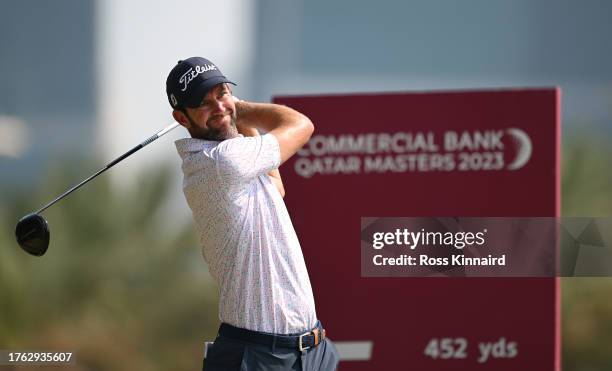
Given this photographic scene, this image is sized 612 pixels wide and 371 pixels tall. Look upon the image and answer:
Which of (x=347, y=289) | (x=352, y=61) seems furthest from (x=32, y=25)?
(x=347, y=289)

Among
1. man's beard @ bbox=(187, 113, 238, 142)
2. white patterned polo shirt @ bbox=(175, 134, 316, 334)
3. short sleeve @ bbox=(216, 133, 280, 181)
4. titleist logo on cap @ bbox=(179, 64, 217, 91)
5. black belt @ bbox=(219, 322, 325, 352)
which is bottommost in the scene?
black belt @ bbox=(219, 322, 325, 352)

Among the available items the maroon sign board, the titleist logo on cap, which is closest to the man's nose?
the titleist logo on cap

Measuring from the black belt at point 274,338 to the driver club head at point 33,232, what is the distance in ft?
2.78

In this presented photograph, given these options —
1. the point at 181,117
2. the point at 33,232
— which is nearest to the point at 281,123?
the point at 181,117

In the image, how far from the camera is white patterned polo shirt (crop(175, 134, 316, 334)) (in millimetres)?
3736

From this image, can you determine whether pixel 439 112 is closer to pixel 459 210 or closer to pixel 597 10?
pixel 459 210

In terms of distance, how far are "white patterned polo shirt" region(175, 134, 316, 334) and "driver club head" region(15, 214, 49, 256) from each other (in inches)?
28.5

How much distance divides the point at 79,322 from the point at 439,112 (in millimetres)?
3582

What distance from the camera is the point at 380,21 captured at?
14609 mm

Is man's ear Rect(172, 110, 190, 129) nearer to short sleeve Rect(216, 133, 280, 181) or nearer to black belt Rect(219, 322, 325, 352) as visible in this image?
short sleeve Rect(216, 133, 280, 181)

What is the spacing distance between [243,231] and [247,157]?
236mm

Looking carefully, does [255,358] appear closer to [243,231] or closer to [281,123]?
[243,231]

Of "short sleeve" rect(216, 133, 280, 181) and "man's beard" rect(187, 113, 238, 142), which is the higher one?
"man's beard" rect(187, 113, 238, 142)

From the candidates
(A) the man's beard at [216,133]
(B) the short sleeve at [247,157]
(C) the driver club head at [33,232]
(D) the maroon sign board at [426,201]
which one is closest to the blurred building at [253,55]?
(D) the maroon sign board at [426,201]
